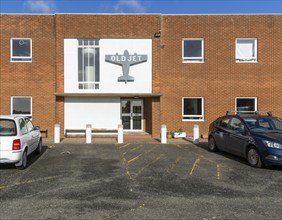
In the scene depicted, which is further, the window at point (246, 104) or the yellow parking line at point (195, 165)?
the window at point (246, 104)

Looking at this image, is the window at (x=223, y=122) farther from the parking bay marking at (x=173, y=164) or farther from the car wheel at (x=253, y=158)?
the parking bay marking at (x=173, y=164)

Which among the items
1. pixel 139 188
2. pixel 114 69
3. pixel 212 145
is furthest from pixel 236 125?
pixel 114 69

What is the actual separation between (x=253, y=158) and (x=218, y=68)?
8.99 m

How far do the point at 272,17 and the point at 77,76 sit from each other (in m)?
11.3

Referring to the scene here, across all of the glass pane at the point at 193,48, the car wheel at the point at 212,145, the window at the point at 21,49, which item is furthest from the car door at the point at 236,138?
the window at the point at 21,49

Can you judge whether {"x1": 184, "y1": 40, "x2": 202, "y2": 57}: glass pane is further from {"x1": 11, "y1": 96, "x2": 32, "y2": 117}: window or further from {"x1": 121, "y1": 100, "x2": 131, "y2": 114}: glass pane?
{"x1": 11, "y1": 96, "x2": 32, "y2": 117}: window

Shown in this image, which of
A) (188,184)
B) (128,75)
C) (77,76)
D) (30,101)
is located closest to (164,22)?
(128,75)

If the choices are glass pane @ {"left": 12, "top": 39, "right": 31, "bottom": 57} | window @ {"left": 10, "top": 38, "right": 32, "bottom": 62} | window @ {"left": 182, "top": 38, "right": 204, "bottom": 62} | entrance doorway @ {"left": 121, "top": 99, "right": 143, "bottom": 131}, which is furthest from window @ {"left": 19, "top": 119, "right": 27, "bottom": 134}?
window @ {"left": 182, "top": 38, "right": 204, "bottom": 62}

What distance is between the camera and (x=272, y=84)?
17.7m

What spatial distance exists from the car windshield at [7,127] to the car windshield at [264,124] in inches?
285

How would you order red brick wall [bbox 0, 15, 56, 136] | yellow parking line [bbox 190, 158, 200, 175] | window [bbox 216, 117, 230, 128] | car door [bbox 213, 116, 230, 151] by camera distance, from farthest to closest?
1. red brick wall [bbox 0, 15, 56, 136]
2. window [bbox 216, 117, 230, 128]
3. car door [bbox 213, 116, 230, 151]
4. yellow parking line [bbox 190, 158, 200, 175]

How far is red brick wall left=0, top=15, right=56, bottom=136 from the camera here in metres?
17.1

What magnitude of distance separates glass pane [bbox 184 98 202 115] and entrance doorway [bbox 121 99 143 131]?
271 cm

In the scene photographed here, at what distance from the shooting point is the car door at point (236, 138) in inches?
401
